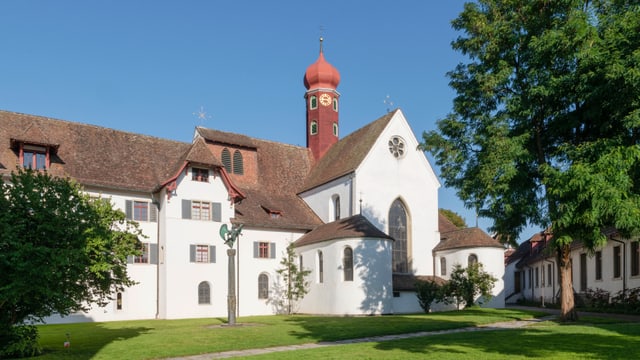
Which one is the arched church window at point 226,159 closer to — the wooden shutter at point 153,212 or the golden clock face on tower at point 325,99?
the wooden shutter at point 153,212

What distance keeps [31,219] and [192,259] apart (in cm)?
2109

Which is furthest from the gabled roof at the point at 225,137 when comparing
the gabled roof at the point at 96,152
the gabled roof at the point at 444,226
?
the gabled roof at the point at 444,226

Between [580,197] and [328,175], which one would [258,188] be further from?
[580,197]

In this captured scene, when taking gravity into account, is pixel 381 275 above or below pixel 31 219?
below

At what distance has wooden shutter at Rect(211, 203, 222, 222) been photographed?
39.1 m

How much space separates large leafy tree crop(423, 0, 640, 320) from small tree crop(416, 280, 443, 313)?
47.0 feet

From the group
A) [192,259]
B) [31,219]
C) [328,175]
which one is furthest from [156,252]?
[31,219]

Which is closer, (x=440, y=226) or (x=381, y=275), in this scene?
(x=381, y=275)

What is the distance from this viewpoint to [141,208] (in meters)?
37.5

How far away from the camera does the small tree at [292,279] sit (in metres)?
39.9

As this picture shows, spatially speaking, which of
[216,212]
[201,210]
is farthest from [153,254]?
[216,212]

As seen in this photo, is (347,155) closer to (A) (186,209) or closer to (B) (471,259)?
(B) (471,259)

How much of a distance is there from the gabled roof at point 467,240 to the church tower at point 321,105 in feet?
44.9

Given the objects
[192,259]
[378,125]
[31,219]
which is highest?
[378,125]
